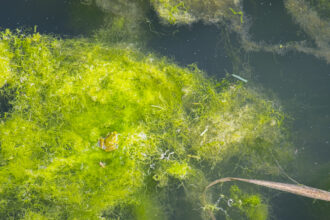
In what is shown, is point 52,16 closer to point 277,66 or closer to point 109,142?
point 109,142

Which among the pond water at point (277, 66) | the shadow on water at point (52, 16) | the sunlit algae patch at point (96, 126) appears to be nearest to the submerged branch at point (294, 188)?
the pond water at point (277, 66)

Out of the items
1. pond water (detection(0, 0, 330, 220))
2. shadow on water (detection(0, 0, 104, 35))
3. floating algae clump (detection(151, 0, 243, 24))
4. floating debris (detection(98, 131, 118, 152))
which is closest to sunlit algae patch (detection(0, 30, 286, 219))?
floating debris (detection(98, 131, 118, 152))

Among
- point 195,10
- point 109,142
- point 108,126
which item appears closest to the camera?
point 109,142

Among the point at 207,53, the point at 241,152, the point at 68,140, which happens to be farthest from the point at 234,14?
the point at 68,140

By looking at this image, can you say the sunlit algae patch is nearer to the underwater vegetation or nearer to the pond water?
the pond water

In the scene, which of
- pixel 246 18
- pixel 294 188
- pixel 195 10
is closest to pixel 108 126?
pixel 195 10

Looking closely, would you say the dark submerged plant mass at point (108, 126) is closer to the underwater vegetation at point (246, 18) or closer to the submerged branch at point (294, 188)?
the submerged branch at point (294, 188)

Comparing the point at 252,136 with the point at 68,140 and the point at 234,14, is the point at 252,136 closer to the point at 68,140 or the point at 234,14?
the point at 234,14
